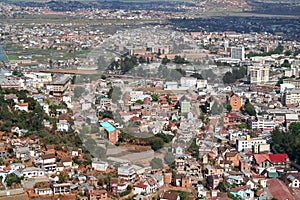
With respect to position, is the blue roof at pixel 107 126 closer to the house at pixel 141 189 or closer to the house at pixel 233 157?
the house at pixel 233 157

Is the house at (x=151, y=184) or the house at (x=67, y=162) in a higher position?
the house at (x=67, y=162)

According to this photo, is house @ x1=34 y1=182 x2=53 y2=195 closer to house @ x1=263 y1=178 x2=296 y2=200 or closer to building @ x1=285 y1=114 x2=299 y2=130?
house @ x1=263 y1=178 x2=296 y2=200

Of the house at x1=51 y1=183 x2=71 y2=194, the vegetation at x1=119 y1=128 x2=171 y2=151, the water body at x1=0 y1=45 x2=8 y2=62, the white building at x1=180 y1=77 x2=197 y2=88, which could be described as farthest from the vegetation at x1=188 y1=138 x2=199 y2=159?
the water body at x1=0 y1=45 x2=8 y2=62

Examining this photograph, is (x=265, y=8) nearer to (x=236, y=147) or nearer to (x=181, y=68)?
(x=181, y=68)

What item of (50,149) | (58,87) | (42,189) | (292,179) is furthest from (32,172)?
(58,87)

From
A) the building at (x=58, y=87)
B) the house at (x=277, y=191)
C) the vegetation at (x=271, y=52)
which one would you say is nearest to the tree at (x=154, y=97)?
the building at (x=58, y=87)

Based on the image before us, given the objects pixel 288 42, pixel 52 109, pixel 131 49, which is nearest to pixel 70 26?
pixel 288 42
